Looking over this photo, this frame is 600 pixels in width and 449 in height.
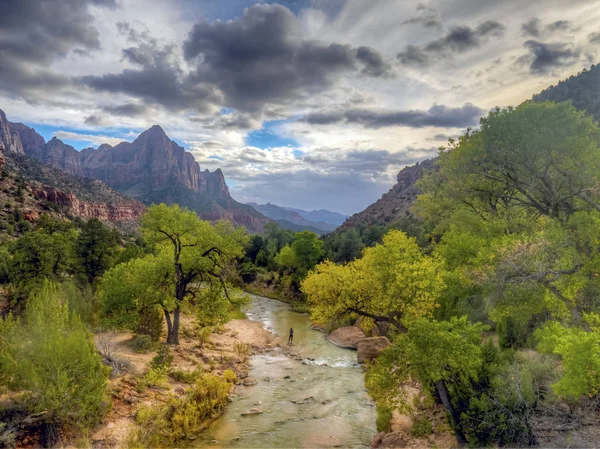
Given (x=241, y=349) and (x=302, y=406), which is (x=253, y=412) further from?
(x=241, y=349)

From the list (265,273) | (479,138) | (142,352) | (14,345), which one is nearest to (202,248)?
(142,352)

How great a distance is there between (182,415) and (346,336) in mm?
21740

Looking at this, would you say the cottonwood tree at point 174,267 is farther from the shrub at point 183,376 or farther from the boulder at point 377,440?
the boulder at point 377,440

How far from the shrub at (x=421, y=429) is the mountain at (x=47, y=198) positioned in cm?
6507

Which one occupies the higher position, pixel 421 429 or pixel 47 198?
pixel 47 198

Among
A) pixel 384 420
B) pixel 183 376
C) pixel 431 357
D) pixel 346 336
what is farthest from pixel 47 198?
pixel 431 357

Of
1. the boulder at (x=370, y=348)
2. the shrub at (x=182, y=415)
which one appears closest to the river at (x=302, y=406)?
the shrub at (x=182, y=415)

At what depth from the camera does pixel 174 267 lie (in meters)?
26.0


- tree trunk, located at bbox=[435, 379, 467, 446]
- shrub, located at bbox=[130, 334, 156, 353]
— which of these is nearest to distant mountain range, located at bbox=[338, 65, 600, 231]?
tree trunk, located at bbox=[435, 379, 467, 446]

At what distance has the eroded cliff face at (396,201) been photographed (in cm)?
14429

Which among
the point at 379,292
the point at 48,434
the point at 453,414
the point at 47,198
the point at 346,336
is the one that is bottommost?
the point at 346,336

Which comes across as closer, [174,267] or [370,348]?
[174,267]

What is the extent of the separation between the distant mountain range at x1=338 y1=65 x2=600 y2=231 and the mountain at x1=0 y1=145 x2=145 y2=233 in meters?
69.7

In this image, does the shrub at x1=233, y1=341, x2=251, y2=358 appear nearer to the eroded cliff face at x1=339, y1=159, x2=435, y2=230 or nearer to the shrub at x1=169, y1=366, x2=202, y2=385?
the shrub at x1=169, y1=366, x2=202, y2=385
